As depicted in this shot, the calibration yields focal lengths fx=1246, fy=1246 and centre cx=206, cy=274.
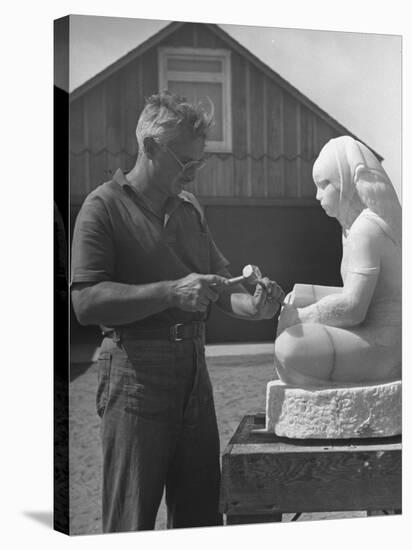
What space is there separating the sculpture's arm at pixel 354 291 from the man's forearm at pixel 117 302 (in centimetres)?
100

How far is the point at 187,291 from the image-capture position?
7691mm

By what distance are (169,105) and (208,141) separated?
1.15 ft

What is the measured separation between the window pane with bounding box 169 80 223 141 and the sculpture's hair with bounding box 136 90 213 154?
1.6 inches

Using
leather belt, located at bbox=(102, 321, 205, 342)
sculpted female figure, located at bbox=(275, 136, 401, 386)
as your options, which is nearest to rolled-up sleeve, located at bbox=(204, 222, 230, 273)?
leather belt, located at bbox=(102, 321, 205, 342)

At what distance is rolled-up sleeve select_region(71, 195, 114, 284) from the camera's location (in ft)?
24.6

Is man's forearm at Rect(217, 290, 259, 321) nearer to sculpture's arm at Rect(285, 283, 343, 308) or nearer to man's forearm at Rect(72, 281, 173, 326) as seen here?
sculpture's arm at Rect(285, 283, 343, 308)

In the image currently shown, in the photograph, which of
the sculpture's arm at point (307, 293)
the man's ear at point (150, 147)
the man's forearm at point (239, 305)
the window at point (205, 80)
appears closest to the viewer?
the man's ear at point (150, 147)

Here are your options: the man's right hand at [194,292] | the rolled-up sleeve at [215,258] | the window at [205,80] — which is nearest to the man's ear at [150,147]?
the window at [205,80]

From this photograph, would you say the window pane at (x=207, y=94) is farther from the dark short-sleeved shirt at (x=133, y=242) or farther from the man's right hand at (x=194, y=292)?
the man's right hand at (x=194, y=292)

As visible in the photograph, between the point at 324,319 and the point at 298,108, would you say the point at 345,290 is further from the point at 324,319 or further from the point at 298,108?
the point at 298,108

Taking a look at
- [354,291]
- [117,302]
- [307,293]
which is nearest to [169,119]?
[117,302]

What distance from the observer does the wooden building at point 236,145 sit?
762cm

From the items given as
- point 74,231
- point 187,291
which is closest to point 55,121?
point 74,231

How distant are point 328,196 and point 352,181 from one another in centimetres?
18
